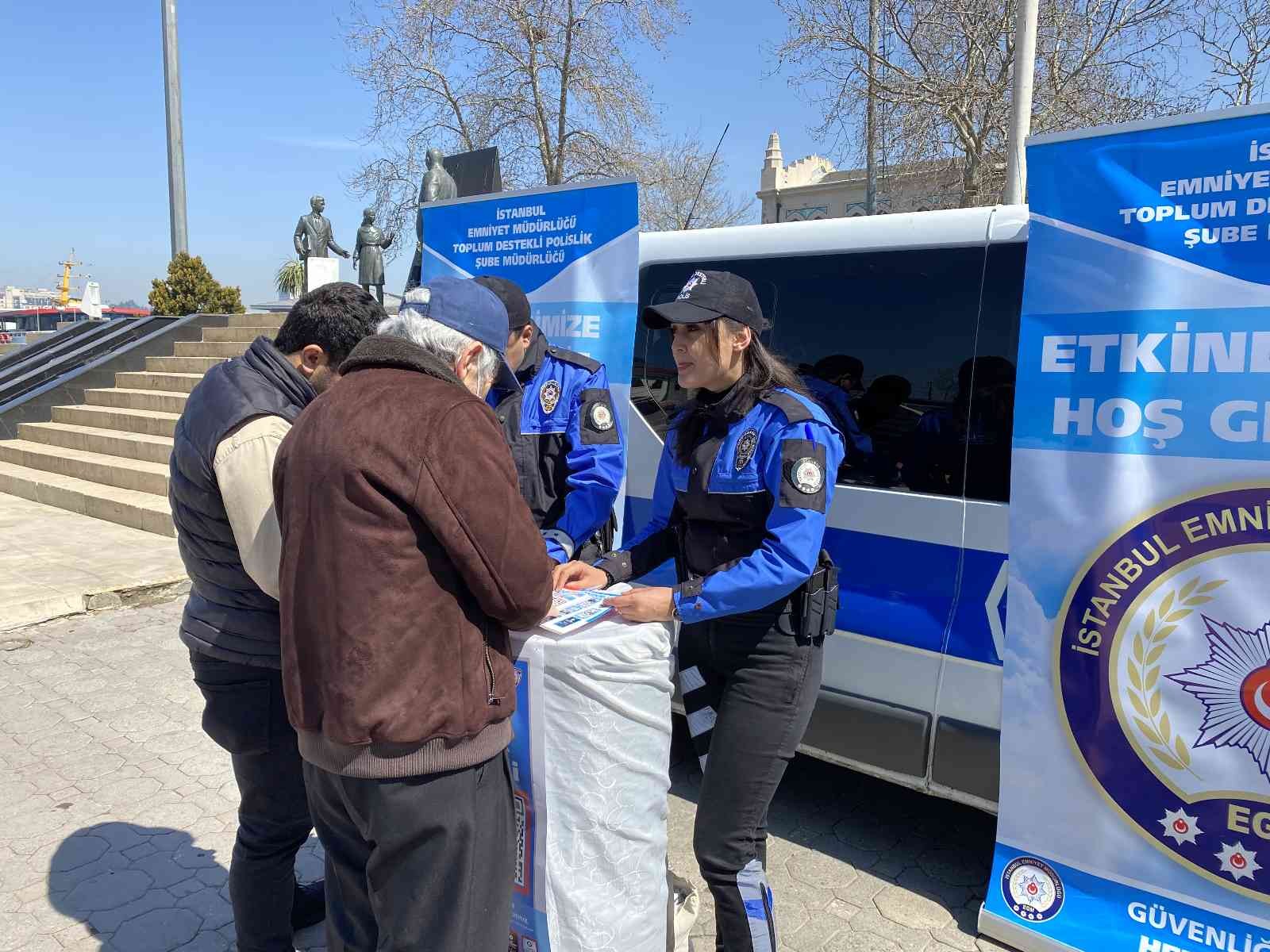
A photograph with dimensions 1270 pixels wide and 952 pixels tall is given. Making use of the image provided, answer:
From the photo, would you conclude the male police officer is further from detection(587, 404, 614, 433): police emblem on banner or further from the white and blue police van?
the white and blue police van

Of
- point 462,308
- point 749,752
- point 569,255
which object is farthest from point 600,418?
point 462,308

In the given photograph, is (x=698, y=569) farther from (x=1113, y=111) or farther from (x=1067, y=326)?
(x=1113, y=111)

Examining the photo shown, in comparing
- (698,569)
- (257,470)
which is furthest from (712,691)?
(257,470)

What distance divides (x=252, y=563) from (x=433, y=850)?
2.62 ft

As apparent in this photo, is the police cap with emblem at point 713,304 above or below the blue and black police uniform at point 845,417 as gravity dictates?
above

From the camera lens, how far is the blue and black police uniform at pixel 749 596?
2035mm

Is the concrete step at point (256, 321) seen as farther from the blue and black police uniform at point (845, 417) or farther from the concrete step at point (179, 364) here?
the blue and black police uniform at point (845, 417)

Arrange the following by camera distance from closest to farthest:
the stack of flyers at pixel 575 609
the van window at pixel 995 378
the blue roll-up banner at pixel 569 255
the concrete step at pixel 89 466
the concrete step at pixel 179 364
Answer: the stack of flyers at pixel 575 609 < the van window at pixel 995 378 < the blue roll-up banner at pixel 569 255 < the concrete step at pixel 89 466 < the concrete step at pixel 179 364

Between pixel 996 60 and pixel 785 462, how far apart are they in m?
14.0

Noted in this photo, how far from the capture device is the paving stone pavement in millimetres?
2768

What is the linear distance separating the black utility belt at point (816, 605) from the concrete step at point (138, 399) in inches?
396

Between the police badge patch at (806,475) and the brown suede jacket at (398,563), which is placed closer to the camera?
the brown suede jacket at (398,563)

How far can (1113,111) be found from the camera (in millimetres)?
12742

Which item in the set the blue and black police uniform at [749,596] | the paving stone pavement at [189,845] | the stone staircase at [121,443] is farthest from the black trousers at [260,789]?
the stone staircase at [121,443]
